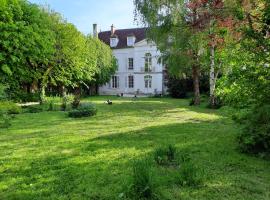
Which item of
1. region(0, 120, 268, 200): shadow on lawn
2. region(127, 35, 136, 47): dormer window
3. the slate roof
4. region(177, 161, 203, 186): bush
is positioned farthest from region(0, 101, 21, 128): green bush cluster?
the slate roof

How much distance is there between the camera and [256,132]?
7.88 meters

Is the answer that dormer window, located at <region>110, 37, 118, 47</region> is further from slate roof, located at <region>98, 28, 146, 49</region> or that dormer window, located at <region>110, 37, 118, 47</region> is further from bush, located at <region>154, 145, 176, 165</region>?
bush, located at <region>154, 145, 176, 165</region>

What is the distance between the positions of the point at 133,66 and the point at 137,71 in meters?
1.52

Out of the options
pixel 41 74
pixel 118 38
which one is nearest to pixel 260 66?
pixel 41 74

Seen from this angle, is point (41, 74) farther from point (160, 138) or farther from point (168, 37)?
point (160, 138)

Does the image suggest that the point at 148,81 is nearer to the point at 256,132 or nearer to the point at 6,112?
the point at 6,112

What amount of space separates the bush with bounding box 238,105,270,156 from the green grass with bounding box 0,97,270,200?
35 cm

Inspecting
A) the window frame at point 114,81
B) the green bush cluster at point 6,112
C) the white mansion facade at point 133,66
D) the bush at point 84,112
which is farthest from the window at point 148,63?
the bush at point 84,112

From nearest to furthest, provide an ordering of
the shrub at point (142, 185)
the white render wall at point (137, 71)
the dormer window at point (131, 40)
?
the shrub at point (142, 185) < the white render wall at point (137, 71) < the dormer window at point (131, 40)

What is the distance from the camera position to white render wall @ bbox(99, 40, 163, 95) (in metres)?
52.1

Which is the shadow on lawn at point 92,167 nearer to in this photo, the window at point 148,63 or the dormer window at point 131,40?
the window at point 148,63

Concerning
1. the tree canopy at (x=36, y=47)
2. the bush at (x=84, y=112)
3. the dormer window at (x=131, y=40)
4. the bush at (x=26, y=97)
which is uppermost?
the dormer window at (x=131, y=40)

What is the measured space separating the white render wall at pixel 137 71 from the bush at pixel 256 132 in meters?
42.2

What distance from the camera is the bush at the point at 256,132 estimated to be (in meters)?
7.75
